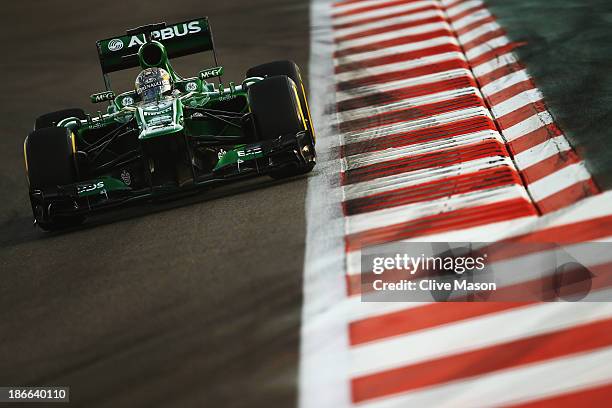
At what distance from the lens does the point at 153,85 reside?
9219 millimetres

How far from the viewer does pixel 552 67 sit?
418 inches

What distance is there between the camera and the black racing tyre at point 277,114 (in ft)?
28.3

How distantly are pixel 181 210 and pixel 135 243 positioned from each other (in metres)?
0.75

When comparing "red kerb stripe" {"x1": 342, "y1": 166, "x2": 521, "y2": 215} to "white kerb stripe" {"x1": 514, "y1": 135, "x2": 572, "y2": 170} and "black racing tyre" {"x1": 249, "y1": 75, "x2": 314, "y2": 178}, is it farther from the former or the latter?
"black racing tyre" {"x1": 249, "y1": 75, "x2": 314, "y2": 178}

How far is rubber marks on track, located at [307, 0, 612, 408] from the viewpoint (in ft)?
15.9

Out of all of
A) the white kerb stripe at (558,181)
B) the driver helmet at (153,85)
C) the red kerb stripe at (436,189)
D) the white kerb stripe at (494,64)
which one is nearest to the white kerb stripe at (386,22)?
the white kerb stripe at (494,64)

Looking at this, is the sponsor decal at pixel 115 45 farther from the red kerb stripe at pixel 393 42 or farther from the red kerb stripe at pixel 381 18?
the red kerb stripe at pixel 381 18

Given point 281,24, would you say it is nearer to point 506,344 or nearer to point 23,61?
point 23,61

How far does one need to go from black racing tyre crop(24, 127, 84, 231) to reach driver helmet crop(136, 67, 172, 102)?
906 mm

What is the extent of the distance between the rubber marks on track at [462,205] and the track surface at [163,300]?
1.53ft

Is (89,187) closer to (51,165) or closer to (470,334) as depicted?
(51,165)

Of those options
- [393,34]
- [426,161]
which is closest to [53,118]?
[426,161]

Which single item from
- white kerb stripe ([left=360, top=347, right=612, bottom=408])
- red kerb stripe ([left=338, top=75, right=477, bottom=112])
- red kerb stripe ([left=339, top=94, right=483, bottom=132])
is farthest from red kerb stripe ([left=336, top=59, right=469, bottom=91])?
white kerb stripe ([left=360, top=347, right=612, bottom=408])

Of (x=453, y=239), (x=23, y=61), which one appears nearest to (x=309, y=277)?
(x=453, y=239)
